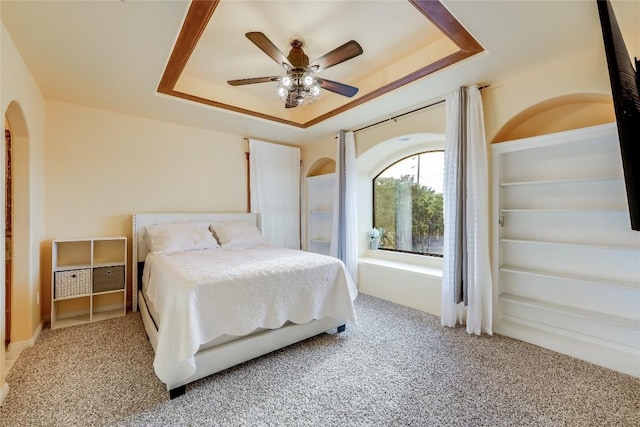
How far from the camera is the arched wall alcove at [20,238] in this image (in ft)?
7.64

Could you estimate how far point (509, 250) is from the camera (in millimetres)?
2750

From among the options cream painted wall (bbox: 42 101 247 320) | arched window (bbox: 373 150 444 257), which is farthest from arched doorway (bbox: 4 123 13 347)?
arched window (bbox: 373 150 444 257)

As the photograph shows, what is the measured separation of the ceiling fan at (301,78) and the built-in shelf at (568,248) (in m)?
1.68

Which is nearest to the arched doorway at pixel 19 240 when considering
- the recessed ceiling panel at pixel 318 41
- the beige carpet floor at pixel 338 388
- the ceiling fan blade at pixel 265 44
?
the beige carpet floor at pixel 338 388

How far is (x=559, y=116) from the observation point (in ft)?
8.13

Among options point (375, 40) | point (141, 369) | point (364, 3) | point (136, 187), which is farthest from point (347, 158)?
point (141, 369)

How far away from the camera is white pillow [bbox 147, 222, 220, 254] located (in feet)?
10.2

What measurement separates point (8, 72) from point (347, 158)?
10.9 feet

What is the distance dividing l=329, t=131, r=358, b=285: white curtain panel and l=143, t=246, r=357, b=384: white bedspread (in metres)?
1.33

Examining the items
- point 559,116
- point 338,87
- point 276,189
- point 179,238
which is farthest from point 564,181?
point 179,238

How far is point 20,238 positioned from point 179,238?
1270 mm

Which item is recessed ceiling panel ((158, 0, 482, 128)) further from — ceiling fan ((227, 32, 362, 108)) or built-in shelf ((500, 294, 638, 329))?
built-in shelf ((500, 294, 638, 329))

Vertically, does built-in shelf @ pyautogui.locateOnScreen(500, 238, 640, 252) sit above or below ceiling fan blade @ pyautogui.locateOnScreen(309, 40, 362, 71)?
below

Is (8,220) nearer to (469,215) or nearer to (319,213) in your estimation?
(319,213)
